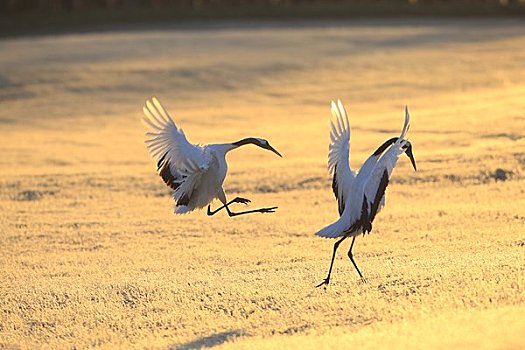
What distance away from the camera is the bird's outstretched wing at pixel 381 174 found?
6.07 m

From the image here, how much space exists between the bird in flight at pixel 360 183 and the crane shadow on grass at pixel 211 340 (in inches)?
30.6

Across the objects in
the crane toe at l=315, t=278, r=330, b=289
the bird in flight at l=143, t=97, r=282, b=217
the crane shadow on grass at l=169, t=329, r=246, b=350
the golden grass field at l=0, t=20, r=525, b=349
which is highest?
the bird in flight at l=143, t=97, r=282, b=217

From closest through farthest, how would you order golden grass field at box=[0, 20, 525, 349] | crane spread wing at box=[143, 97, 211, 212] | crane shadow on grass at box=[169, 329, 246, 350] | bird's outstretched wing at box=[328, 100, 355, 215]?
crane shadow on grass at box=[169, 329, 246, 350]
golden grass field at box=[0, 20, 525, 349]
bird's outstretched wing at box=[328, 100, 355, 215]
crane spread wing at box=[143, 97, 211, 212]

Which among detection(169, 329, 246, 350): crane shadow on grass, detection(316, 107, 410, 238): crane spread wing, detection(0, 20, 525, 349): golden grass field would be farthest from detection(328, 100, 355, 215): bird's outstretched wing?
detection(169, 329, 246, 350): crane shadow on grass

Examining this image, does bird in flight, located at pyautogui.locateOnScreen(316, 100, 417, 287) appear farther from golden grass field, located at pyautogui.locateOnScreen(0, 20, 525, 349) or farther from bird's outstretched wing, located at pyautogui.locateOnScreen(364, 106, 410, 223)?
golden grass field, located at pyautogui.locateOnScreen(0, 20, 525, 349)

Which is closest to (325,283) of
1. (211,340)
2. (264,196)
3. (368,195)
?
(368,195)

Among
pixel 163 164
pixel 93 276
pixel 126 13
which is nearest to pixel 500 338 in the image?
pixel 163 164

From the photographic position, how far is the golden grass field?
6047mm

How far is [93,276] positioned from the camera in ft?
24.8

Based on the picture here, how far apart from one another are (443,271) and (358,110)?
8.95 meters

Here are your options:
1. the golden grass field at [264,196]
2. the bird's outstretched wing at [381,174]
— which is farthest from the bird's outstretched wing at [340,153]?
the golden grass field at [264,196]

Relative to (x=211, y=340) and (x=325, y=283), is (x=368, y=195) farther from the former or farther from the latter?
(x=211, y=340)

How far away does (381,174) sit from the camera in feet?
20.1

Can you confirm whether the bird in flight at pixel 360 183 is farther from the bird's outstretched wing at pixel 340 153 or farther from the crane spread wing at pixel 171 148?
the crane spread wing at pixel 171 148
